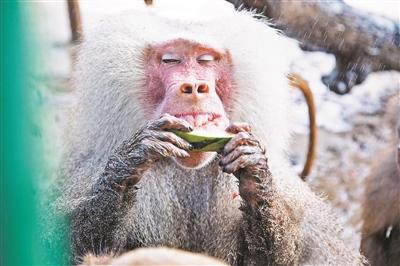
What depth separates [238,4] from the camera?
2.45 metres

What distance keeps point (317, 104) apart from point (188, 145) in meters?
0.89

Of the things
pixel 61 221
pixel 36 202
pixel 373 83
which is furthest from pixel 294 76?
pixel 36 202

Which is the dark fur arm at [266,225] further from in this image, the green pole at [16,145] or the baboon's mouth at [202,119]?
the green pole at [16,145]

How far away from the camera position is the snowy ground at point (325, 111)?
1759 millimetres

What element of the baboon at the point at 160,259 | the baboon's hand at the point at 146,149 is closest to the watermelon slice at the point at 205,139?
the baboon's hand at the point at 146,149

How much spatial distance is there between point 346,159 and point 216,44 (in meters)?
1.40

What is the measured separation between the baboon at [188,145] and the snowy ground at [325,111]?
0.11 meters

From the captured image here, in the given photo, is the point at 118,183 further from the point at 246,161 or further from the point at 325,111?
the point at 325,111

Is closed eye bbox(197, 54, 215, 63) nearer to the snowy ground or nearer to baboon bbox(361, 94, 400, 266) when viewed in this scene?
the snowy ground

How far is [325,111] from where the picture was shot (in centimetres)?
290

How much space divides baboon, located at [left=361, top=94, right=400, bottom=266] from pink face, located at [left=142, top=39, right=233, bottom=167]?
119cm

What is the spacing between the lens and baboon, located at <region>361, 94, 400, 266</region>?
309 cm

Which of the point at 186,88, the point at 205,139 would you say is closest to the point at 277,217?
the point at 205,139

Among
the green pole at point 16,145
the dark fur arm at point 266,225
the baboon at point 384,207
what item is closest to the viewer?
the green pole at point 16,145
